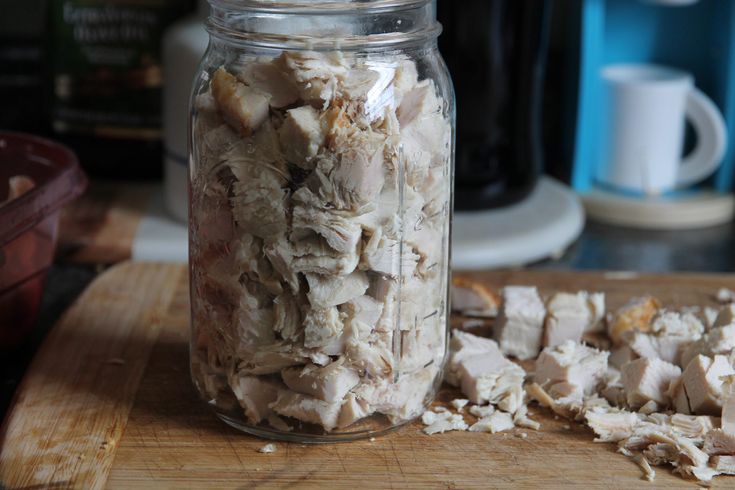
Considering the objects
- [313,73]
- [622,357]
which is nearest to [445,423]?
[622,357]

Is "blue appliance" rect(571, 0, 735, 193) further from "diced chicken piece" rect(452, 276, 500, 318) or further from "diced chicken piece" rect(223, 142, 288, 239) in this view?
"diced chicken piece" rect(223, 142, 288, 239)

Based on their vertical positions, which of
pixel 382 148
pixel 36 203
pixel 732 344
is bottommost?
pixel 732 344

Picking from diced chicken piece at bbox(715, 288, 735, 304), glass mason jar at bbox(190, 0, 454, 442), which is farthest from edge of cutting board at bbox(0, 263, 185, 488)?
diced chicken piece at bbox(715, 288, 735, 304)

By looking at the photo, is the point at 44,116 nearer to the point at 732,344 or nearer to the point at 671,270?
the point at 671,270

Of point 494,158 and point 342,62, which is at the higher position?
point 342,62

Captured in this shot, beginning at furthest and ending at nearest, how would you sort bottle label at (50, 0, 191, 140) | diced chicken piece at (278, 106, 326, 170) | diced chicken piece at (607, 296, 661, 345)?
bottle label at (50, 0, 191, 140) < diced chicken piece at (607, 296, 661, 345) < diced chicken piece at (278, 106, 326, 170)

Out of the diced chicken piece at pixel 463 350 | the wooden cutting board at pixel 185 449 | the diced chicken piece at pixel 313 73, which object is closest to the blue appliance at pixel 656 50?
the diced chicken piece at pixel 463 350

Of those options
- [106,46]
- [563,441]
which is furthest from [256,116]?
[106,46]
